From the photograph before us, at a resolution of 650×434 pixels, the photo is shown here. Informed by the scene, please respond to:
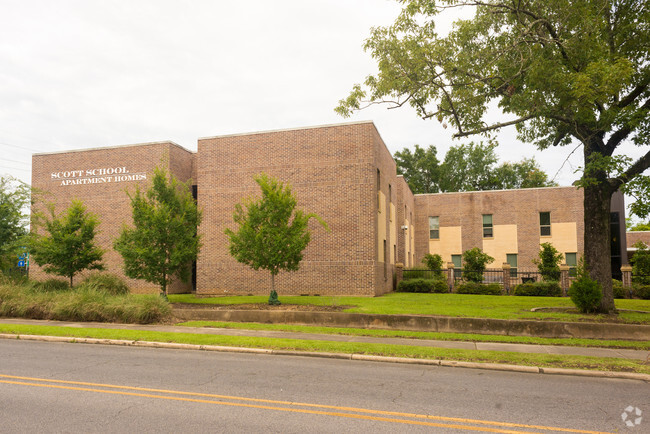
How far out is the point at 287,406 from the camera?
636 centimetres

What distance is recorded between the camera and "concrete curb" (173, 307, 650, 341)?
13211mm

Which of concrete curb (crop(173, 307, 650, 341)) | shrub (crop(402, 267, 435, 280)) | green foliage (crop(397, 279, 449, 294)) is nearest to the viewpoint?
concrete curb (crop(173, 307, 650, 341))

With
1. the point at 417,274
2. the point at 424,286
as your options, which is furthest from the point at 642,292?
the point at 417,274

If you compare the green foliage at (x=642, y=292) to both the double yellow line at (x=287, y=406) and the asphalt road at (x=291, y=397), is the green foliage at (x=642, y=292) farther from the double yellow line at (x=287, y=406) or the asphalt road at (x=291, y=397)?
the double yellow line at (x=287, y=406)

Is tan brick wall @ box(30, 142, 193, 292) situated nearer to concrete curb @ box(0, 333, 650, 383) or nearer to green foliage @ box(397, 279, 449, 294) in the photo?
green foliage @ box(397, 279, 449, 294)

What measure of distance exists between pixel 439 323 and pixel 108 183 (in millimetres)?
24878

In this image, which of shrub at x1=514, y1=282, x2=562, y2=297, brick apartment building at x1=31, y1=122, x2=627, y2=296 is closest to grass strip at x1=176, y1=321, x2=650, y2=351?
brick apartment building at x1=31, y1=122, x2=627, y2=296

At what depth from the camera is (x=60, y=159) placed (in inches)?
1243

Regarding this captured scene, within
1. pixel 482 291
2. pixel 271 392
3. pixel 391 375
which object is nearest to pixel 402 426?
pixel 271 392

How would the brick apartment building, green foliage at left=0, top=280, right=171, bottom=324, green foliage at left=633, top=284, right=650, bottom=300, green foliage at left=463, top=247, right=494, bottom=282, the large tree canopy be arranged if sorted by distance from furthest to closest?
the large tree canopy, green foliage at left=463, top=247, right=494, bottom=282, green foliage at left=633, top=284, right=650, bottom=300, the brick apartment building, green foliage at left=0, top=280, right=171, bottom=324

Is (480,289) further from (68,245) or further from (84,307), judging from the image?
(68,245)

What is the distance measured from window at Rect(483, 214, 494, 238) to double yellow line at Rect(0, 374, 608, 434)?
124 feet

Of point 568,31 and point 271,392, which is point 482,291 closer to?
point 568,31

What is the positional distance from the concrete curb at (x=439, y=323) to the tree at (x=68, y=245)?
299 inches
